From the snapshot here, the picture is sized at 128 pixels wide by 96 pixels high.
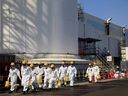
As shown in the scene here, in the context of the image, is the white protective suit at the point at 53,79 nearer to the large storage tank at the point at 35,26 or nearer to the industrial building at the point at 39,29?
the industrial building at the point at 39,29

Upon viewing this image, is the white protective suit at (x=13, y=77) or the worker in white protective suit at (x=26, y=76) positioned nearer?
the worker in white protective suit at (x=26, y=76)

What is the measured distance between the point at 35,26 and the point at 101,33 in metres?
22.7

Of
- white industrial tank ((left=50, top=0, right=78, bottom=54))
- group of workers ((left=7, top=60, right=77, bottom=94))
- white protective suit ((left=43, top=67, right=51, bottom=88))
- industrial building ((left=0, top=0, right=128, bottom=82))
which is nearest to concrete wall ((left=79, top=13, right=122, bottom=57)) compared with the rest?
white industrial tank ((left=50, top=0, right=78, bottom=54))

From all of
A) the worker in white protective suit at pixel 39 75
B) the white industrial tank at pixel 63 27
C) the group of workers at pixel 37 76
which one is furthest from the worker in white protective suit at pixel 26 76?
the white industrial tank at pixel 63 27

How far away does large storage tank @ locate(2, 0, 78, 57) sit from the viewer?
4162 centimetres

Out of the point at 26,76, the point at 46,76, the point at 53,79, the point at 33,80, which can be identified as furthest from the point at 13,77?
the point at 53,79

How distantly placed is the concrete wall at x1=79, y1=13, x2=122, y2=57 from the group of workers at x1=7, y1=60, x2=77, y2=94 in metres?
22.8

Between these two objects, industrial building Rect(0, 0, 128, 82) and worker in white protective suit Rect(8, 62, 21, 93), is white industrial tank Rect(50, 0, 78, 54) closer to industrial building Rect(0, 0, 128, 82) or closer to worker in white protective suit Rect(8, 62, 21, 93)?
industrial building Rect(0, 0, 128, 82)

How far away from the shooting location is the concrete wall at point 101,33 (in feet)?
188

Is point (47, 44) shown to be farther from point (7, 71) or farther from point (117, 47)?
point (117, 47)

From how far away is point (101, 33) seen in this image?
207 feet

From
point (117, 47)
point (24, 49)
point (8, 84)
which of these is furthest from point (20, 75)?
point (117, 47)

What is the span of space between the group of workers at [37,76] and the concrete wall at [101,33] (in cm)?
2280

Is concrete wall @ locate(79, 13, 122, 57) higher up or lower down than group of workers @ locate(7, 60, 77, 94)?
higher up
